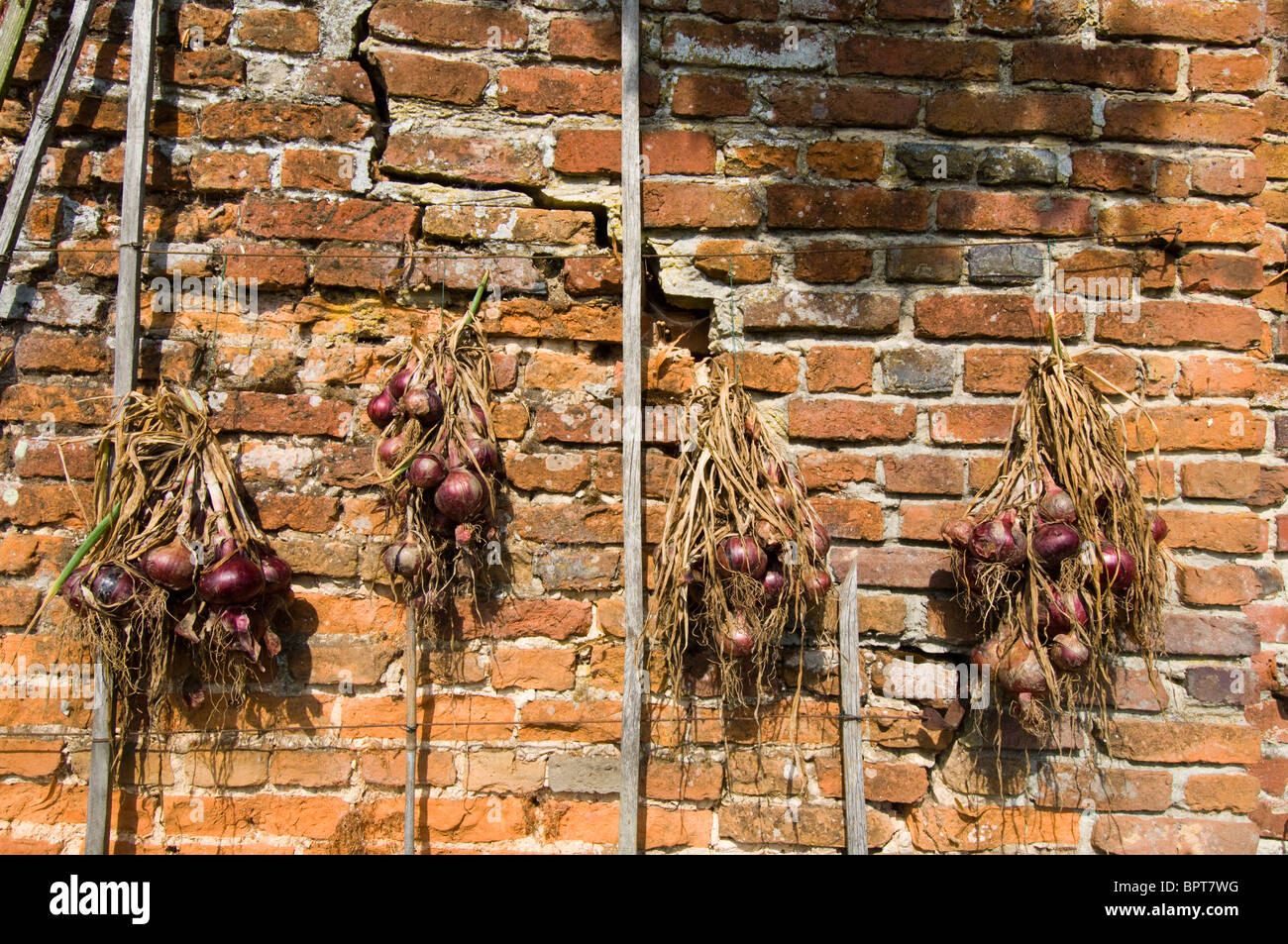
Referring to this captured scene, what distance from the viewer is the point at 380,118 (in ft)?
6.56

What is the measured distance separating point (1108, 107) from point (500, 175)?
1.59 meters

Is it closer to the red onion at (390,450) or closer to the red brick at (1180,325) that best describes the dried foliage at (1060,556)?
the red brick at (1180,325)

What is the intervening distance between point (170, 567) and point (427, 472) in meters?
0.60

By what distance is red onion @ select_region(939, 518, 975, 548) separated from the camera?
1813 mm

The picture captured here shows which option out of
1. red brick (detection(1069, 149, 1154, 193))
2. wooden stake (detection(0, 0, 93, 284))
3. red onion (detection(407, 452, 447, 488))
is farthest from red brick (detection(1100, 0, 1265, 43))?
wooden stake (detection(0, 0, 93, 284))

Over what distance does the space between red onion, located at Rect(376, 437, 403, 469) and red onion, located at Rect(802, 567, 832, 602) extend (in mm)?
1004

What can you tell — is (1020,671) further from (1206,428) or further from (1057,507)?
(1206,428)

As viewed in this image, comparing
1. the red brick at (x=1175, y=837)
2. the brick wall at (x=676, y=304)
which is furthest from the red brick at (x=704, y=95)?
the red brick at (x=1175, y=837)

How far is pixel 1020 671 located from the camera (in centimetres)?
175

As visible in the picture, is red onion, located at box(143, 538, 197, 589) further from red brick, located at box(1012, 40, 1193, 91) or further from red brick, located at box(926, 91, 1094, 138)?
red brick, located at box(1012, 40, 1193, 91)

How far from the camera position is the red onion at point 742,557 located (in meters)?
1.74

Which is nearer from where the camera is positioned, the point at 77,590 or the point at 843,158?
the point at 77,590

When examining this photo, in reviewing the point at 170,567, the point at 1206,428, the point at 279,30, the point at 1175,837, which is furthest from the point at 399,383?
the point at 1175,837
